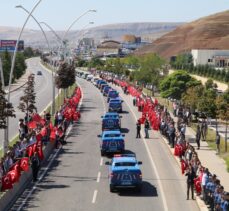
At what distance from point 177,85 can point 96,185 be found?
34.0 m

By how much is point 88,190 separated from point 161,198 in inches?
123

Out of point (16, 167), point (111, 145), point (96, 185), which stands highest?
point (16, 167)

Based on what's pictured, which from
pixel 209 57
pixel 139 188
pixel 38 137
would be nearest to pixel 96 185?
pixel 139 188

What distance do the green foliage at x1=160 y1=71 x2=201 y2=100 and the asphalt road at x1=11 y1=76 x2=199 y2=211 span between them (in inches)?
748

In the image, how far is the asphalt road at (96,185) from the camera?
22.9m

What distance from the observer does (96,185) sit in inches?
1041

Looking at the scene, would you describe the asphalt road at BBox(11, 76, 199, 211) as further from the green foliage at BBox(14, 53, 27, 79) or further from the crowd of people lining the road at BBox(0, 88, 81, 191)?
the green foliage at BBox(14, 53, 27, 79)

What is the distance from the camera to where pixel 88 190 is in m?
25.5

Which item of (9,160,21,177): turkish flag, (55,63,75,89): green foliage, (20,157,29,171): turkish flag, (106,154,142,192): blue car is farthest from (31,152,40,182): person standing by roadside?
(55,63,75,89): green foliage

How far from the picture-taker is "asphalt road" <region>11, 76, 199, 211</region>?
2292 centimetres

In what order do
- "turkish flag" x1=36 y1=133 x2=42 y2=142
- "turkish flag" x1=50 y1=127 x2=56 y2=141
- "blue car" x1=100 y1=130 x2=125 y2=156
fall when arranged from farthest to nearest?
"turkish flag" x1=50 y1=127 x2=56 y2=141
"blue car" x1=100 y1=130 x2=125 y2=156
"turkish flag" x1=36 y1=133 x2=42 y2=142

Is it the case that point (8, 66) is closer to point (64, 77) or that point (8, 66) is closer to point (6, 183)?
point (64, 77)

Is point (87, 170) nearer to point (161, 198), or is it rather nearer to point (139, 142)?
point (161, 198)

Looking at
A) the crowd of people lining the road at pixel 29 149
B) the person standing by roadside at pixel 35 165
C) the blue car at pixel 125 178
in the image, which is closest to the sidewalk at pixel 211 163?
the blue car at pixel 125 178
